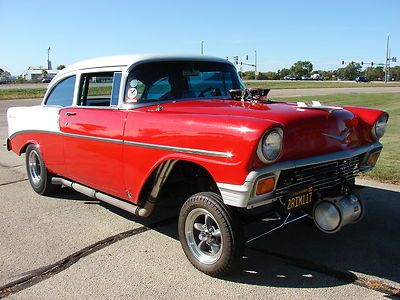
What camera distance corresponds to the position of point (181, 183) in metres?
4.25

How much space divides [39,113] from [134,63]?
1916 millimetres

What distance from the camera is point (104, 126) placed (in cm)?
441

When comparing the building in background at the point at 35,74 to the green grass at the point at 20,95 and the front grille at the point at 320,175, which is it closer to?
the green grass at the point at 20,95

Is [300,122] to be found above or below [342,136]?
above

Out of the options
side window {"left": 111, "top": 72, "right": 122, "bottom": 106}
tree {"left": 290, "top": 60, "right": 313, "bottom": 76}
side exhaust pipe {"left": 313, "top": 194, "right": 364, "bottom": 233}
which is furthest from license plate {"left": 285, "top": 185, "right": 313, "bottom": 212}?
tree {"left": 290, "top": 60, "right": 313, "bottom": 76}

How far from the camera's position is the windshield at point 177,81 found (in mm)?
4457

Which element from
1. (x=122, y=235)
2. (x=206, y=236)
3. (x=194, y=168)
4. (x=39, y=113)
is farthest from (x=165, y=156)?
(x=39, y=113)

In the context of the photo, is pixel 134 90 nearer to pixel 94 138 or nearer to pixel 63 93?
pixel 94 138

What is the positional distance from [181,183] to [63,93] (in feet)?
7.54

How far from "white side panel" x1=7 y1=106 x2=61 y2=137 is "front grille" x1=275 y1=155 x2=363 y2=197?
9.85 feet

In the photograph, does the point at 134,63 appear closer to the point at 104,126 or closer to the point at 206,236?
the point at 104,126

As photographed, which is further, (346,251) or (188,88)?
(188,88)

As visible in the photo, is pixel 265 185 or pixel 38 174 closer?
pixel 265 185

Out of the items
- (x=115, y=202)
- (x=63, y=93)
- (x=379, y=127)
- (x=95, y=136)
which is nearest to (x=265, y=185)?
(x=379, y=127)
